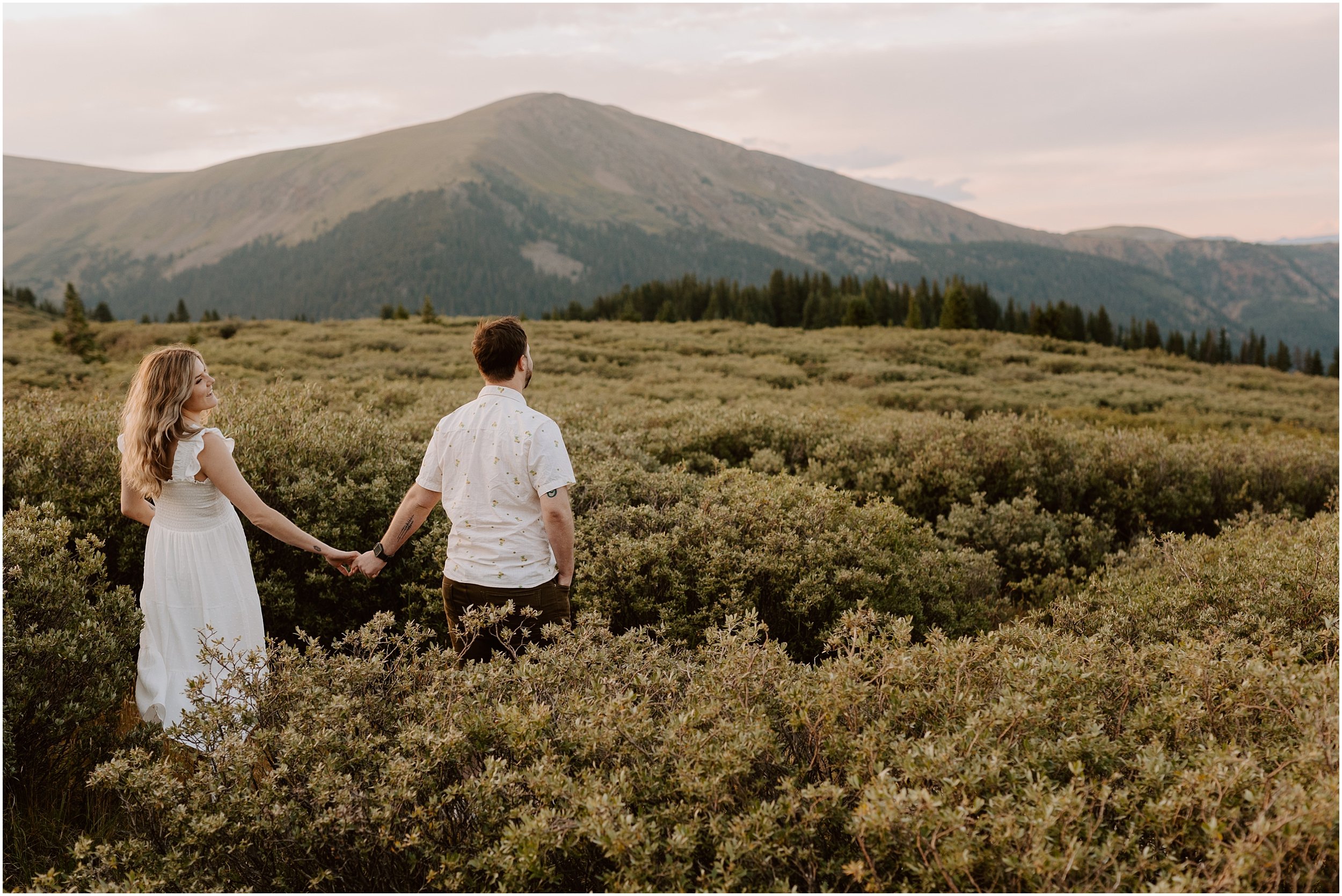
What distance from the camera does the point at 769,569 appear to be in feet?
22.0

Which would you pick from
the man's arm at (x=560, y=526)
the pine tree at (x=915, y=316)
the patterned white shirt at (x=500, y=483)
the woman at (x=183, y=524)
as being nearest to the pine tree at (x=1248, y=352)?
the pine tree at (x=915, y=316)

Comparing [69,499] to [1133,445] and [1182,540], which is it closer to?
[1182,540]

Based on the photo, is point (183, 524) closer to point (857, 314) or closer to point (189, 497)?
point (189, 497)

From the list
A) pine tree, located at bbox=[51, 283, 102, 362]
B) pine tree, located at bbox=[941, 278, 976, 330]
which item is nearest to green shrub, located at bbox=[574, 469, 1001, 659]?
pine tree, located at bbox=[51, 283, 102, 362]

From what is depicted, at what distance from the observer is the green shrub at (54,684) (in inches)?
169

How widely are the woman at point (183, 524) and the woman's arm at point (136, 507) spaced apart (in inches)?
5.5

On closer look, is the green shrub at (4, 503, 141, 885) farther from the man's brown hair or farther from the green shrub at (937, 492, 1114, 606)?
the green shrub at (937, 492, 1114, 606)

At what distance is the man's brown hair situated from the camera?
473cm

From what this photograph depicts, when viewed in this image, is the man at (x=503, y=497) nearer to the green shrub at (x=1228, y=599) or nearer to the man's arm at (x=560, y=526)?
the man's arm at (x=560, y=526)

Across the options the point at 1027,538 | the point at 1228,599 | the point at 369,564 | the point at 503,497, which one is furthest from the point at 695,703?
the point at 1027,538

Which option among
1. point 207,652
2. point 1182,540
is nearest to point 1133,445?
point 1182,540

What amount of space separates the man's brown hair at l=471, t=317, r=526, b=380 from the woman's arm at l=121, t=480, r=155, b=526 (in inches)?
103

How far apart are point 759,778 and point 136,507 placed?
4586 mm

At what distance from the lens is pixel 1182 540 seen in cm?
784
